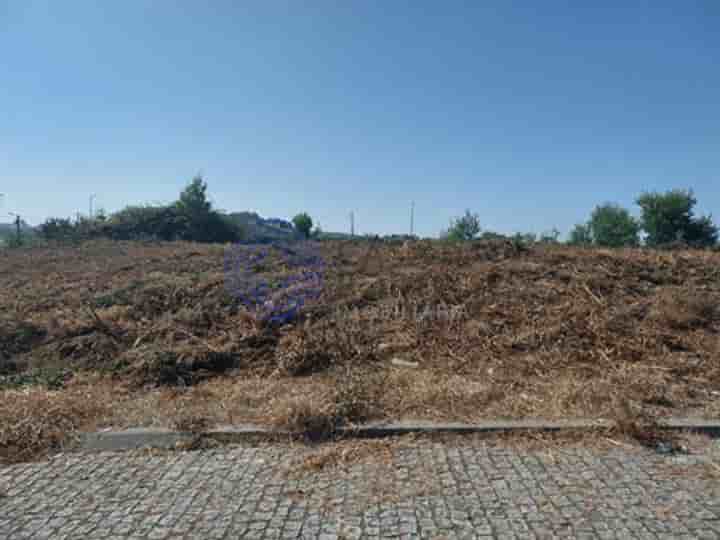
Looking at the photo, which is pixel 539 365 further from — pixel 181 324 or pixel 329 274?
pixel 181 324

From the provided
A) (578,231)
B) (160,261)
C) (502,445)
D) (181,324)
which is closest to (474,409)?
(502,445)

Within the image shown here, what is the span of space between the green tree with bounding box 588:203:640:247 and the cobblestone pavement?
33504mm

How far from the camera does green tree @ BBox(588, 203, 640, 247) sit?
108 ft

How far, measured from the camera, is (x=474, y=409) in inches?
135

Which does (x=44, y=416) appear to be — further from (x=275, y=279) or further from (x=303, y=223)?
(x=303, y=223)

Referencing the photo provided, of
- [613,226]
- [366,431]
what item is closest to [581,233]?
[613,226]

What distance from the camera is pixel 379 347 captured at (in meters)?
4.78

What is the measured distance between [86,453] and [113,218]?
20595 millimetres

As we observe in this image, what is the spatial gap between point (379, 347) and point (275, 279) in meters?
2.64

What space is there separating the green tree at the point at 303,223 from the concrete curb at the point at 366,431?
972 inches

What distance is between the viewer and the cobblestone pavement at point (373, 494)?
218 cm

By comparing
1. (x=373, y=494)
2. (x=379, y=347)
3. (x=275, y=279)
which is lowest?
(x=373, y=494)

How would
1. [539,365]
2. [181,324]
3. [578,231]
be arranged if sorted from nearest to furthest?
[539,365]
[181,324]
[578,231]

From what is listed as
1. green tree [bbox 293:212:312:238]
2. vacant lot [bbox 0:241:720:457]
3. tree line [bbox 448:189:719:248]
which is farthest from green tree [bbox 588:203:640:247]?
vacant lot [bbox 0:241:720:457]
